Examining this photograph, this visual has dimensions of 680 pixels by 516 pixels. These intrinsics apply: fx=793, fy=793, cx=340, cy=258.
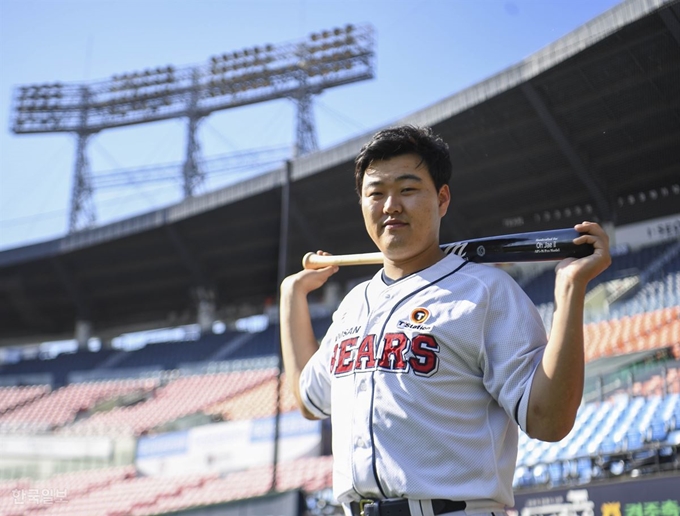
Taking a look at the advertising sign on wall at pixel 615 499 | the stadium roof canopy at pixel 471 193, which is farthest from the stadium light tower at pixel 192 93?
the advertising sign on wall at pixel 615 499

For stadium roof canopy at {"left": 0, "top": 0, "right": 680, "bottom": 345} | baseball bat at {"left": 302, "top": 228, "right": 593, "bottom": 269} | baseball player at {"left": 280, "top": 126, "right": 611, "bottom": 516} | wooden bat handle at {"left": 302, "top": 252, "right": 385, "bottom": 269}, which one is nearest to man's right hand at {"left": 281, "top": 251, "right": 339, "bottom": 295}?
wooden bat handle at {"left": 302, "top": 252, "right": 385, "bottom": 269}

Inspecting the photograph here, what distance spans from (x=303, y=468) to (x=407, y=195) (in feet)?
26.0

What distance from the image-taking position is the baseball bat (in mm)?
1500

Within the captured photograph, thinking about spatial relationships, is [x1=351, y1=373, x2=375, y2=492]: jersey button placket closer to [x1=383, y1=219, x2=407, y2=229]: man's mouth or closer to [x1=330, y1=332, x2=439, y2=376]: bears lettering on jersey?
[x1=330, y1=332, x2=439, y2=376]: bears lettering on jersey

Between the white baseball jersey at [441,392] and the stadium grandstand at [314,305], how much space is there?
1951 mm

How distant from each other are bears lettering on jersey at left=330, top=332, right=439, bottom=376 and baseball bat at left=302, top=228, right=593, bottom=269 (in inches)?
10.2

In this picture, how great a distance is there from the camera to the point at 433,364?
1520mm

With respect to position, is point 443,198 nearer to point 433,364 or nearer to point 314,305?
point 433,364

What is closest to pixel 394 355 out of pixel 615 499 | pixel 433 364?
pixel 433 364

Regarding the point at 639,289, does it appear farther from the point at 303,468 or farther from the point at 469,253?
the point at 469,253

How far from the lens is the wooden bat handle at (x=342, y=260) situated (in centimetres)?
192

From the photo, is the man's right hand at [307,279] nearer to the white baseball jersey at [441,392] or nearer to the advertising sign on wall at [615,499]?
the white baseball jersey at [441,392]

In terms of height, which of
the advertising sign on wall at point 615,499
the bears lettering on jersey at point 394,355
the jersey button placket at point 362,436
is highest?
the bears lettering on jersey at point 394,355

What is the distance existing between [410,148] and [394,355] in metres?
0.45
